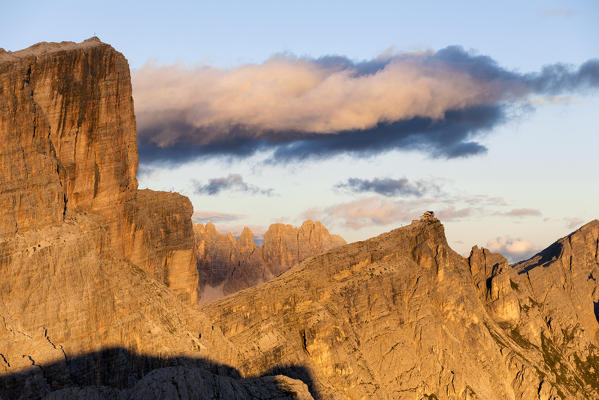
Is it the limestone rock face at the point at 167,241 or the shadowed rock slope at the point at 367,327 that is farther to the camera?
the shadowed rock slope at the point at 367,327

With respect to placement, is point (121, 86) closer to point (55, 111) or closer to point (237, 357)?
point (55, 111)

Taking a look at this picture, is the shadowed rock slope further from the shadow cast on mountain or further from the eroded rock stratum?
the shadow cast on mountain

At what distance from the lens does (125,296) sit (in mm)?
102500

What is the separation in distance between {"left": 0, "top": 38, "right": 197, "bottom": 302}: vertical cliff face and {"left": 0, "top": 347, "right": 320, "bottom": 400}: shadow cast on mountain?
17.6 meters

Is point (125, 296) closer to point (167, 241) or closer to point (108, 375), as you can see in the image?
point (108, 375)

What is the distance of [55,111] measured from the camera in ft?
350

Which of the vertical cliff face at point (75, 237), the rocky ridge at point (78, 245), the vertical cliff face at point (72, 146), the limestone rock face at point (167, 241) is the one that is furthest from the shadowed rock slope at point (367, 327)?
the vertical cliff face at point (72, 146)

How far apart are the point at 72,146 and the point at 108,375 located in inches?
1389

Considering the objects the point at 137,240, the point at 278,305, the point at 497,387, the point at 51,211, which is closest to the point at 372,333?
the point at 278,305

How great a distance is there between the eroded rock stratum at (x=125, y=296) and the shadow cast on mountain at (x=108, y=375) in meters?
0.18

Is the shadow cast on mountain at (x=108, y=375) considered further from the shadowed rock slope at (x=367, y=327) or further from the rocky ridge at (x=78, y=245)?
the shadowed rock slope at (x=367, y=327)

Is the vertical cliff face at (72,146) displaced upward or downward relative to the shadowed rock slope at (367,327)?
upward

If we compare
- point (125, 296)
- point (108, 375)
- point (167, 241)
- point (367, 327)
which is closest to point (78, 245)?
point (125, 296)

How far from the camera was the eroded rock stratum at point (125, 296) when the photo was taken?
87625 millimetres
